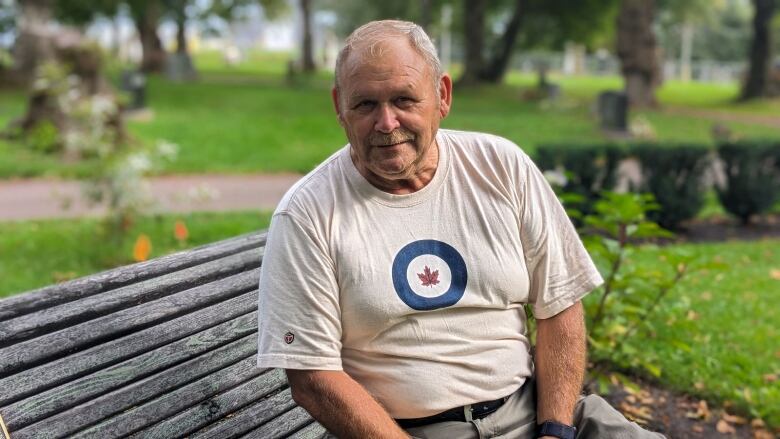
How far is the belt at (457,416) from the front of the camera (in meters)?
2.35

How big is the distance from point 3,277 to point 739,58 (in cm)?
6566

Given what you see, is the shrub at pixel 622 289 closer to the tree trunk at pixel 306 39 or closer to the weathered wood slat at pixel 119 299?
the weathered wood slat at pixel 119 299

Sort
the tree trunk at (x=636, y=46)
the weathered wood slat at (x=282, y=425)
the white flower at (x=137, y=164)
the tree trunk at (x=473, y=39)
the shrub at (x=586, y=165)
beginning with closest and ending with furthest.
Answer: the weathered wood slat at (x=282, y=425), the white flower at (x=137, y=164), the shrub at (x=586, y=165), the tree trunk at (x=636, y=46), the tree trunk at (x=473, y=39)

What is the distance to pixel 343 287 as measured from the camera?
2.24 metres

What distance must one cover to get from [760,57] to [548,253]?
27.5 metres

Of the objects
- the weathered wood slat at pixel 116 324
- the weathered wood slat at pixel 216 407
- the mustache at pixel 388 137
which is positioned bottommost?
the weathered wood slat at pixel 216 407

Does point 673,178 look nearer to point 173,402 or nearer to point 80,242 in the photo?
point 80,242

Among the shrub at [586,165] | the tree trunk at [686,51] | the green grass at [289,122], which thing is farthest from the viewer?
the tree trunk at [686,51]

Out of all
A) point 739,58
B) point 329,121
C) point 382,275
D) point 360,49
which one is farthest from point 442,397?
point 739,58

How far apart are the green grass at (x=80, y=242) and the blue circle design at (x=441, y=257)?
4.62 m

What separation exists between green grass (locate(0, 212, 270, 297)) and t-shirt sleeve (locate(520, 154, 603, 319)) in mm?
4639

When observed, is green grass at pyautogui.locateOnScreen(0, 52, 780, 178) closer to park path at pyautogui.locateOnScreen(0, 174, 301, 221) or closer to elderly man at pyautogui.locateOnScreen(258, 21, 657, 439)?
park path at pyautogui.locateOnScreen(0, 174, 301, 221)

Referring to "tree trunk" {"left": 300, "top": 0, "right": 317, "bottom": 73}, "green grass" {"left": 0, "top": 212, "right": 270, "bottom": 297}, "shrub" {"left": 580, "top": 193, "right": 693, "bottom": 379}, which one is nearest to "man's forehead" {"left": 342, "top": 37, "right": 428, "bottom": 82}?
"shrub" {"left": 580, "top": 193, "right": 693, "bottom": 379}

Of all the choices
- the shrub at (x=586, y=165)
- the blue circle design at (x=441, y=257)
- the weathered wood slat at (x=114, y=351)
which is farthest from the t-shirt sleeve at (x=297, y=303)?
the shrub at (x=586, y=165)
